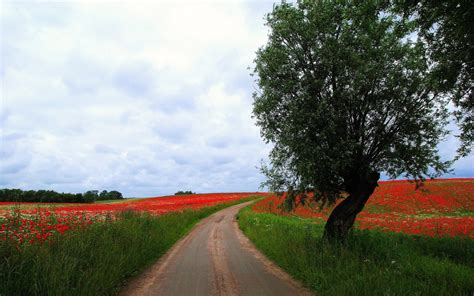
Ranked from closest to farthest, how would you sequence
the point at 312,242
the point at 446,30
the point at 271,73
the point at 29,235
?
the point at 29,235
the point at 446,30
the point at 312,242
the point at 271,73

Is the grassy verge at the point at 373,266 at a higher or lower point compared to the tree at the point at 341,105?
lower

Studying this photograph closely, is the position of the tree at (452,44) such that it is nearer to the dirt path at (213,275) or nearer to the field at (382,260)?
the field at (382,260)

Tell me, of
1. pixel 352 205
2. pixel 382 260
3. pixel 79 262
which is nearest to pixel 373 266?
pixel 382 260

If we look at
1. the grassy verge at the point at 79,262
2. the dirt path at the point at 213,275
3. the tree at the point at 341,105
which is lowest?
the dirt path at the point at 213,275

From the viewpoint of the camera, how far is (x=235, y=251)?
1529cm

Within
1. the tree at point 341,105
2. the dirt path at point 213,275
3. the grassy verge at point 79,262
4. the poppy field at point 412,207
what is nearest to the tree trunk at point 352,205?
the tree at point 341,105

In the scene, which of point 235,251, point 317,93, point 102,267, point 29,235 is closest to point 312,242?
point 235,251

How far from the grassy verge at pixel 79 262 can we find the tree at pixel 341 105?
20.9ft

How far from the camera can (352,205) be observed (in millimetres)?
13508

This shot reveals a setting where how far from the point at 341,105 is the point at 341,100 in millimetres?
208

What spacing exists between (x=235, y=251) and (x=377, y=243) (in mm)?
6542

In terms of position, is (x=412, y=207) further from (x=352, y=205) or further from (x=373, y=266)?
(x=373, y=266)

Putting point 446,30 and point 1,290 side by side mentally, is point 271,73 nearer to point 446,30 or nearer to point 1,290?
point 446,30

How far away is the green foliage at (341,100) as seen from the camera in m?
11.9
